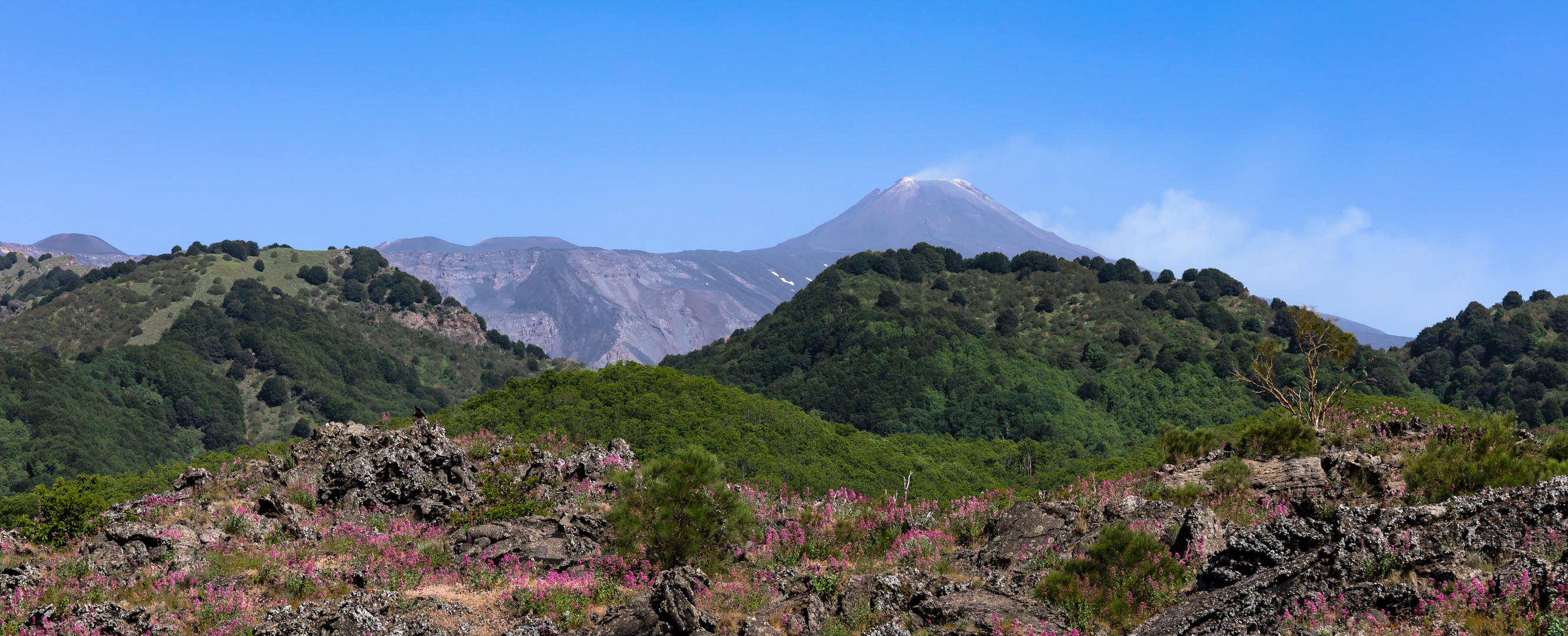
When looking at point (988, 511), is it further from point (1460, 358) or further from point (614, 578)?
point (1460, 358)

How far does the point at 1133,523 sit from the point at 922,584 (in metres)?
3.62

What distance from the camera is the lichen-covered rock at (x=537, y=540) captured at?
14797mm

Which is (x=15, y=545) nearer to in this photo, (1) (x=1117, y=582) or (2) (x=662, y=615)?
(2) (x=662, y=615)

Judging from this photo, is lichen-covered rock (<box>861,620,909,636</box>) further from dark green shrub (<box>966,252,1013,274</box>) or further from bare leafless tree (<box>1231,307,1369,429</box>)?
dark green shrub (<box>966,252,1013,274</box>)

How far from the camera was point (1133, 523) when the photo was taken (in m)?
12.6

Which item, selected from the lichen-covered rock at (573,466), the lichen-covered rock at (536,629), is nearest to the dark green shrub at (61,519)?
the lichen-covered rock at (573,466)

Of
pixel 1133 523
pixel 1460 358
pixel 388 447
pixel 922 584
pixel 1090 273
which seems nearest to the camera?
pixel 922 584

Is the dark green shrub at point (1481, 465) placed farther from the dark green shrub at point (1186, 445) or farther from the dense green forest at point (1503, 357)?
the dense green forest at point (1503, 357)

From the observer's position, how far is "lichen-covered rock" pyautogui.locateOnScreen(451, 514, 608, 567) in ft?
48.5

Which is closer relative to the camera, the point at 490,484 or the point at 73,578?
the point at 73,578

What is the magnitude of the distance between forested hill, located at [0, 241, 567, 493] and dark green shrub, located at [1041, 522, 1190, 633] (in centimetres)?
6282

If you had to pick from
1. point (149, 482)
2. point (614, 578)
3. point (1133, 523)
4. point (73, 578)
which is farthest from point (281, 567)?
point (149, 482)

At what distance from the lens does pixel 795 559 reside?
1451 centimetres

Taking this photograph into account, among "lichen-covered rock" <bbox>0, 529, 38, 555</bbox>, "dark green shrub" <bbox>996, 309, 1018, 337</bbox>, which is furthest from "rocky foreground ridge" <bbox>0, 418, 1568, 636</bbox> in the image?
"dark green shrub" <bbox>996, 309, 1018, 337</bbox>
